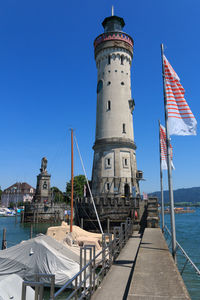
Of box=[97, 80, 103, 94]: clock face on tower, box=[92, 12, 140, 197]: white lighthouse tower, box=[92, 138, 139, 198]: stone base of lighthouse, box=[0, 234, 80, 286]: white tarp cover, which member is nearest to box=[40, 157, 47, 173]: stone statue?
box=[92, 12, 140, 197]: white lighthouse tower

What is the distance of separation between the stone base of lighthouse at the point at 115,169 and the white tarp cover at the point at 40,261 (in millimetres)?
22813

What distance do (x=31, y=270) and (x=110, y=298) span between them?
773 centimetres

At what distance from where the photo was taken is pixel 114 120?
39.3 metres

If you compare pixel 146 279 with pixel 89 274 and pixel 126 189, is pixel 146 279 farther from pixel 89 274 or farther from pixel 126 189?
pixel 126 189

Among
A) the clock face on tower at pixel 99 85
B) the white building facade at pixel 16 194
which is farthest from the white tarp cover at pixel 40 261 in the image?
the white building facade at pixel 16 194

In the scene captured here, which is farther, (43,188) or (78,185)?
(78,185)

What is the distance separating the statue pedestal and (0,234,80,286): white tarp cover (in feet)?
178

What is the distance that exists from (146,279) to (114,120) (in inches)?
1325

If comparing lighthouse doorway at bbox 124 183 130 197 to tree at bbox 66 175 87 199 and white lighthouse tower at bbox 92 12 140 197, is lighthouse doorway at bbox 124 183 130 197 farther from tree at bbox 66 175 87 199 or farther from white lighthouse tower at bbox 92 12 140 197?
tree at bbox 66 175 87 199

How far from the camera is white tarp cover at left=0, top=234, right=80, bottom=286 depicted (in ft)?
43.4

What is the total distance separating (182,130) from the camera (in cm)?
1178

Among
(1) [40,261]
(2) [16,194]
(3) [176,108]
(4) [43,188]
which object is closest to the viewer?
(3) [176,108]

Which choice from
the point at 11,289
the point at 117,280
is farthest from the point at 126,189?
the point at 11,289

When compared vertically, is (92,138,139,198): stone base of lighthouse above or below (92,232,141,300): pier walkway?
above
